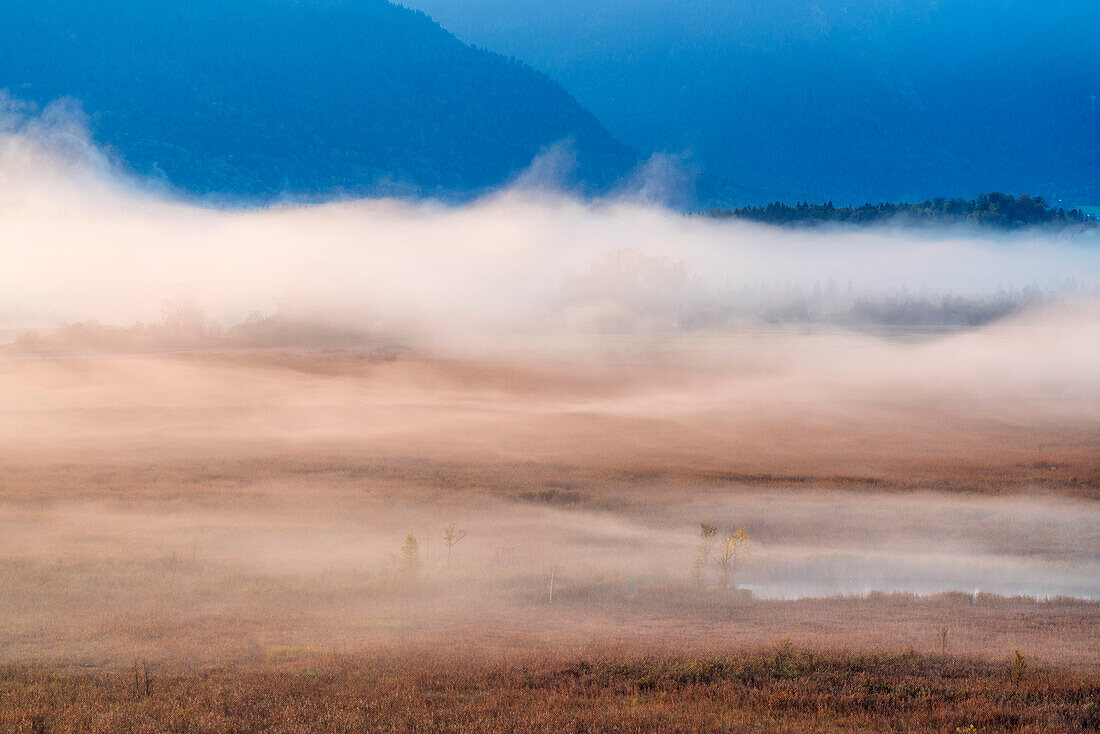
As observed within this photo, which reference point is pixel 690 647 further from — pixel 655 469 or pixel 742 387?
pixel 742 387

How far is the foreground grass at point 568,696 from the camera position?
63.9ft

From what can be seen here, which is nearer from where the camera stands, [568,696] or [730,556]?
[568,696]

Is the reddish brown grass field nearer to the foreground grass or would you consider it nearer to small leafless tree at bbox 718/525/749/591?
the foreground grass

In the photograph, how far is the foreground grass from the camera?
19.5 metres

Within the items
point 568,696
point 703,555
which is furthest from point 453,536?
point 568,696

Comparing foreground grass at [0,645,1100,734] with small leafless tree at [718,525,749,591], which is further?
small leafless tree at [718,525,749,591]

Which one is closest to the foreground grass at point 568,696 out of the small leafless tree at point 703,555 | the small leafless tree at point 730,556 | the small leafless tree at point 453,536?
the small leafless tree at point 730,556

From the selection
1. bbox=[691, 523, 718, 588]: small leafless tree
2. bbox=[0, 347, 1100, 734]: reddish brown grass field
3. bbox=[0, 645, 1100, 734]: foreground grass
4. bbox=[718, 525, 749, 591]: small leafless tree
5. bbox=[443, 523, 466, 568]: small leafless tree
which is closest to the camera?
bbox=[0, 645, 1100, 734]: foreground grass

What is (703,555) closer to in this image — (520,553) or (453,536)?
(520,553)

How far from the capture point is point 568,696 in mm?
22500

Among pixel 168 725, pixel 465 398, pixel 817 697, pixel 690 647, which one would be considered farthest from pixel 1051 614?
pixel 465 398

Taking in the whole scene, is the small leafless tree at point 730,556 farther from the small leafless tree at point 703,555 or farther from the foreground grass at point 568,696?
the foreground grass at point 568,696

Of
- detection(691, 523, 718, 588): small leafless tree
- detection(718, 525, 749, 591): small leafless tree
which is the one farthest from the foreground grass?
detection(691, 523, 718, 588): small leafless tree

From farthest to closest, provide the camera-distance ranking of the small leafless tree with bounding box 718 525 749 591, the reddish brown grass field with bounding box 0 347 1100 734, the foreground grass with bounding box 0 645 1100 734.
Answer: the small leafless tree with bounding box 718 525 749 591, the reddish brown grass field with bounding box 0 347 1100 734, the foreground grass with bounding box 0 645 1100 734
